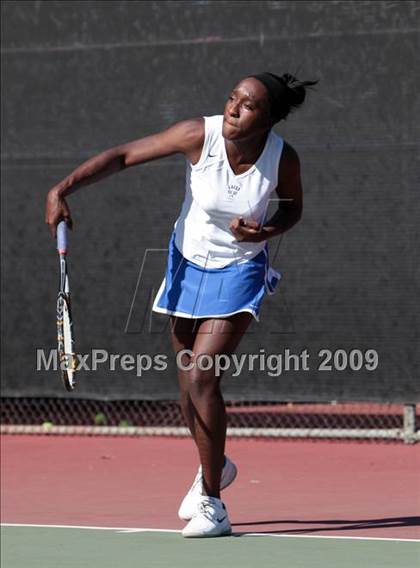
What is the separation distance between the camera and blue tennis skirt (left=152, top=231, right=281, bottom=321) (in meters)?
5.32

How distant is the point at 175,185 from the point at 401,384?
1.75 m

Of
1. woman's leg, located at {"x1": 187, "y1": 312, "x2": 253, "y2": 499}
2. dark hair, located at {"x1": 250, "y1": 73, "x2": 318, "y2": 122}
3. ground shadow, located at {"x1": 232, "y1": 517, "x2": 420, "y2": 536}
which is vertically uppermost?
dark hair, located at {"x1": 250, "y1": 73, "x2": 318, "y2": 122}

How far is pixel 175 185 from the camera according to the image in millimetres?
8367

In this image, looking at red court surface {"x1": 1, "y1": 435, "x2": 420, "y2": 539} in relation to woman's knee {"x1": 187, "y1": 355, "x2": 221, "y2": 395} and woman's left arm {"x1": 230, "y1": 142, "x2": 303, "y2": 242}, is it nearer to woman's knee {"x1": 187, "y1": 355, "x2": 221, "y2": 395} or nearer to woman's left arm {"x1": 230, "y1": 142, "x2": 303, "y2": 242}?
woman's knee {"x1": 187, "y1": 355, "x2": 221, "y2": 395}

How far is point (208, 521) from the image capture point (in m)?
5.20

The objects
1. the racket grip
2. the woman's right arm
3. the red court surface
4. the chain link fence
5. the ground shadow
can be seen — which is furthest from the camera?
the chain link fence

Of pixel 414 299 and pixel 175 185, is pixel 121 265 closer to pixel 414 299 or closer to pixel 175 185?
→ pixel 175 185

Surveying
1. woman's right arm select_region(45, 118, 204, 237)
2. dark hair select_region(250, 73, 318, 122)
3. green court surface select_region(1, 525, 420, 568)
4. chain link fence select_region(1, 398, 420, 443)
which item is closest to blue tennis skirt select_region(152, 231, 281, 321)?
woman's right arm select_region(45, 118, 204, 237)

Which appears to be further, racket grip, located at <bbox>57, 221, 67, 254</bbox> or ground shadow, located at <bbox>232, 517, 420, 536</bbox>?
ground shadow, located at <bbox>232, 517, 420, 536</bbox>

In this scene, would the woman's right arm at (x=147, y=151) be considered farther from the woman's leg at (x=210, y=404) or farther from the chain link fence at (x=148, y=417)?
the chain link fence at (x=148, y=417)

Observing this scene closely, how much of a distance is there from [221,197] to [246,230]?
23 cm

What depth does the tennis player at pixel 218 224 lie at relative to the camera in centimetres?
524

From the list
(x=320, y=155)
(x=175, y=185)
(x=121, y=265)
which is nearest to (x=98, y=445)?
(x=121, y=265)

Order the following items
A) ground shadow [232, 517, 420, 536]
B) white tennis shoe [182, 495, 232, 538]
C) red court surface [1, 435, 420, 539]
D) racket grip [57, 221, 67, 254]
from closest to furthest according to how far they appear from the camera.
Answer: racket grip [57, 221, 67, 254]
white tennis shoe [182, 495, 232, 538]
ground shadow [232, 517, 420, 536]
red court surface [1, 435, 420, 539]
